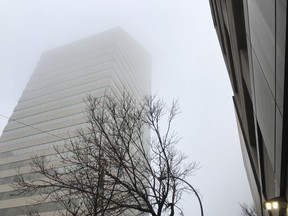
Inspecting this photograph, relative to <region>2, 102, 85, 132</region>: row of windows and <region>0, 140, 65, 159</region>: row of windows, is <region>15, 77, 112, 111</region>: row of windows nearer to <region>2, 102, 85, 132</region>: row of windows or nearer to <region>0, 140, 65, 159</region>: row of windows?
<region>2, 102, 85, 132</region>: row of windows

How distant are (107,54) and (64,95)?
51.5ft

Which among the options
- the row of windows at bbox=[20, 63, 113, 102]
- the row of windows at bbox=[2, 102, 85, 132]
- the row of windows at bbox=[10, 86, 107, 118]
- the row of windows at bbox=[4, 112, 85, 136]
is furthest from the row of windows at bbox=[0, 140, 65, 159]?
the row of windows at bbox=[20, 63, 113, 102]

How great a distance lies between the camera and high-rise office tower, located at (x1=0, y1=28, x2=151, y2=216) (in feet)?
190

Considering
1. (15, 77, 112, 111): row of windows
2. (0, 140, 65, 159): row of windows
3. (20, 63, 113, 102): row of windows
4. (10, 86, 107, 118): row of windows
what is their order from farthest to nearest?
(20, 63, 113, 102): row of windows → (15, 77, 112, 111): row of windows → (10, 86, 107, 118): row of windows → (0, 140, 65, 159): row of windows

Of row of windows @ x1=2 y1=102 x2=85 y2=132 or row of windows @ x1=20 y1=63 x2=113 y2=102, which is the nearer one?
row of windows @ x1=2 y1=102 x2=85 y2=132

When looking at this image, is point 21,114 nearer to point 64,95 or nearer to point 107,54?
point 64,95

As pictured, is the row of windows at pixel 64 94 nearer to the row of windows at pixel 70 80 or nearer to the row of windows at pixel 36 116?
the row of windows at pixel 70 80

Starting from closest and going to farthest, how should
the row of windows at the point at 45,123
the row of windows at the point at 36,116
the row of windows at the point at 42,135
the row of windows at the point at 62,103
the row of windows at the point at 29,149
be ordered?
the row of windows at the point at 29,149
the row of windows at the point at 42,135
the row of windows at the point at 45,123
the row of windows at the point at 62,103
the row of windows at the point at 36,116

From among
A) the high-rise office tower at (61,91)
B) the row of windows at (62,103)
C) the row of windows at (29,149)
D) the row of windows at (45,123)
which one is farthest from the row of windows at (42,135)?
the row of windows at (62,103)

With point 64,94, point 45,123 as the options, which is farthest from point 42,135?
point 64,94

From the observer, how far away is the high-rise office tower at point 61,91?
57.9 m

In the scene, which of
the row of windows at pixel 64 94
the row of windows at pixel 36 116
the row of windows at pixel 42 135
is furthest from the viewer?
the row of windows at pixel 64 94

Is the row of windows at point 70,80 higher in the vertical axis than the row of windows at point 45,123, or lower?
higher

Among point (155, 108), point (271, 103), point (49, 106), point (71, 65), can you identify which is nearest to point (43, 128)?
point (49, 106)
